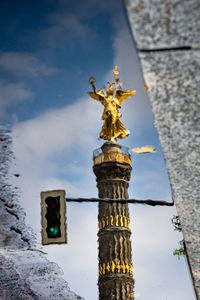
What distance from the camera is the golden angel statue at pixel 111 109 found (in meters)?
22.1

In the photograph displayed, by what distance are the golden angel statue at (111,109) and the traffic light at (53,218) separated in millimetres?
16093

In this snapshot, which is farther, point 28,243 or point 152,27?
point 28,243

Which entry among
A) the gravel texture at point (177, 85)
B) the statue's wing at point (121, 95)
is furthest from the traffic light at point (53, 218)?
the statue's wing at point (121, 95)

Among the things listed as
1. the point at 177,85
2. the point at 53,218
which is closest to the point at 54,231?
the point at 53,218

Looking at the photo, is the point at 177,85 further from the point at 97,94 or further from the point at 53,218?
the point at 97,94

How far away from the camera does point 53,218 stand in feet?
20.5

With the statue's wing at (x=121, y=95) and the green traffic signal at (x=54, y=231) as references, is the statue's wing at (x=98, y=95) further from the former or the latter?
the green traffic signal at (x=54, y=231)

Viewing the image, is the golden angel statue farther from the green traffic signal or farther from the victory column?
the green traffic signal

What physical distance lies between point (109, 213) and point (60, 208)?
497 inches

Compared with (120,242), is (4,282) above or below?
above

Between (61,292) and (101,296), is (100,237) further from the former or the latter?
(61,292)

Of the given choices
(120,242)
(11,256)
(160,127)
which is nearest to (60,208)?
(160,127)

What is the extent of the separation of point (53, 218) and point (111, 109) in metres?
16.3

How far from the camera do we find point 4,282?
115 ft
